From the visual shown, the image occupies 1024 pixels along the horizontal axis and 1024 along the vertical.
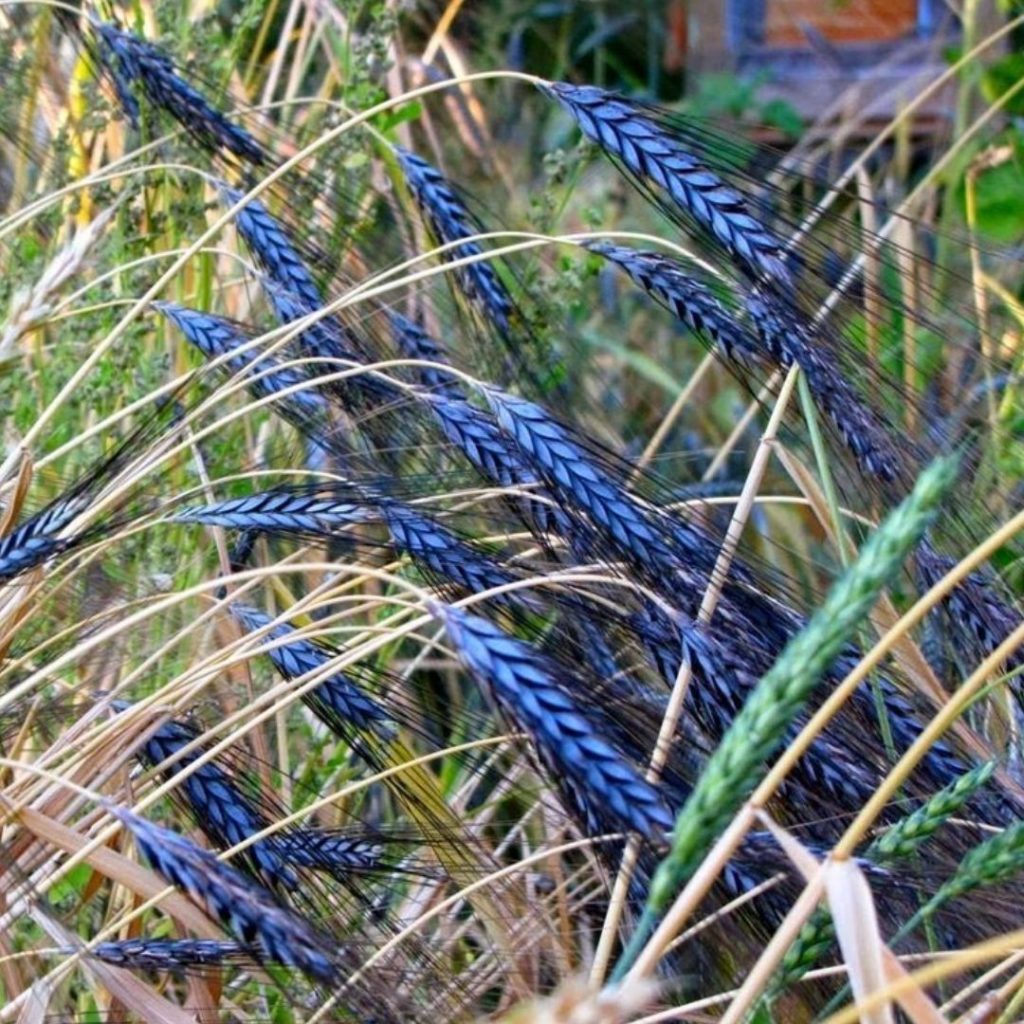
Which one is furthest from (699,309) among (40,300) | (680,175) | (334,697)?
(40,300)

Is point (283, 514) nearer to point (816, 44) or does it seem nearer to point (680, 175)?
point (680, 175)

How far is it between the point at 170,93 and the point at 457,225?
0.28 metres

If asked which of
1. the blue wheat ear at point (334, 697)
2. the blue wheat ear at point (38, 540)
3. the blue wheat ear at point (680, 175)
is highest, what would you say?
the blue wheat ear at point (680, 175)

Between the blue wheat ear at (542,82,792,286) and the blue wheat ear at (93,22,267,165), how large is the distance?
0.36m

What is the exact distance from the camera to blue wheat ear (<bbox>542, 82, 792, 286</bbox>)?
98 centimetres

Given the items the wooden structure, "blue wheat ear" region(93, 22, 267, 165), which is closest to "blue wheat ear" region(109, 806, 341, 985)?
"blue wheat ear" region(93, 22, 267, 165)

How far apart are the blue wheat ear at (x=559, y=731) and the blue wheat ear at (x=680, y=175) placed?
0.36 m

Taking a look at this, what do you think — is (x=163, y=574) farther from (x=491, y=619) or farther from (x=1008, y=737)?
(x=1008, y=737)

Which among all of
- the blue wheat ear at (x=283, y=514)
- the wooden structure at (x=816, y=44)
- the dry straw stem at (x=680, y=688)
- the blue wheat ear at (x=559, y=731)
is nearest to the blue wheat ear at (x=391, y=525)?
the blue wheat ear at (x=283, y=514)

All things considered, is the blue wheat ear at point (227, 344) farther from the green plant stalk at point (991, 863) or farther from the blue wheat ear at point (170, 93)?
the green plant stalk at point (991, 863)

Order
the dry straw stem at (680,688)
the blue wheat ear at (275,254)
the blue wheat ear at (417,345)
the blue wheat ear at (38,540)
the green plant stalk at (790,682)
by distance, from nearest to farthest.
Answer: the green plant stalk at (790,682) → the dry straw stem at (680,688) → the blue wheat ear at (38,540) → the blue wheat ear at (275,254) → the blue wheat ear at (417,345)

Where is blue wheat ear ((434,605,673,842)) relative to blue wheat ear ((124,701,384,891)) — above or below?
above

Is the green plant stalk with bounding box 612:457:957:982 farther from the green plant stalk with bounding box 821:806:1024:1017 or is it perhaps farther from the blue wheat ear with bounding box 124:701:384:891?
the blue wheat ear with bounding box 124:701:384:891

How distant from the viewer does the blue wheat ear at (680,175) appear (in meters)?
0.98
